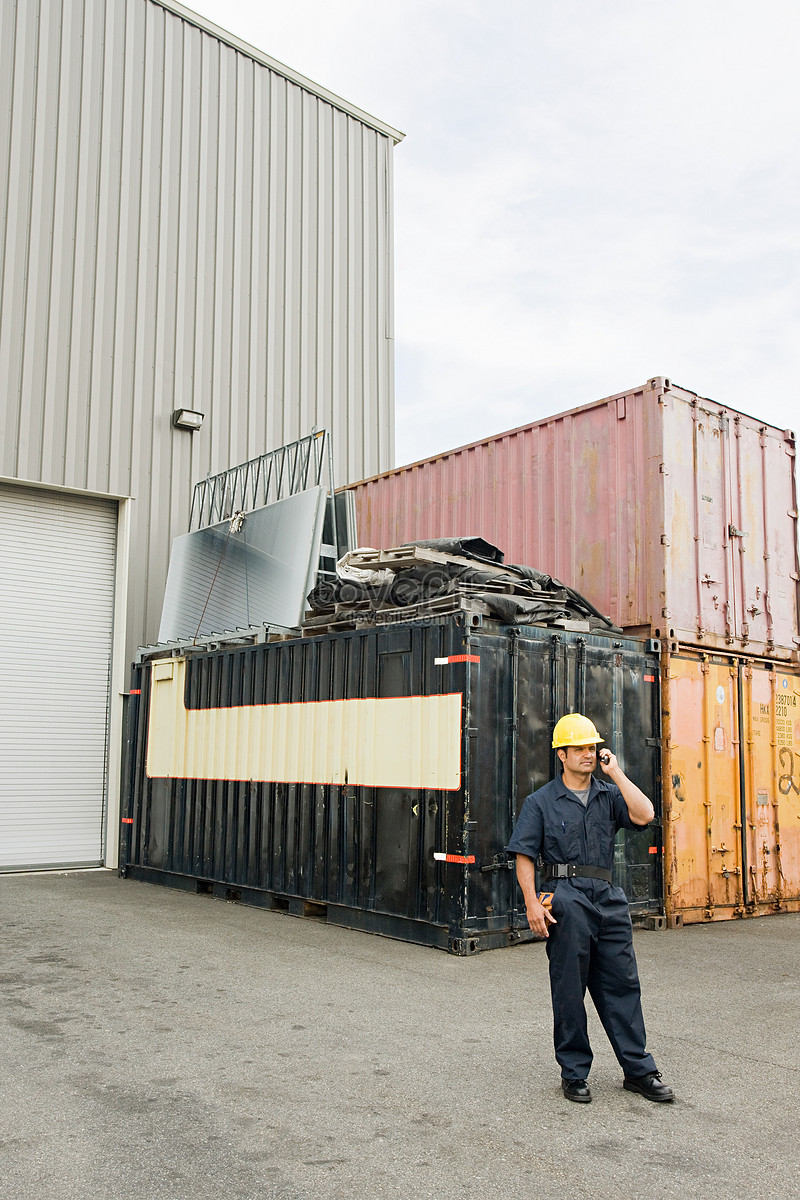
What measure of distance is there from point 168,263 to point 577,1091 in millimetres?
13953

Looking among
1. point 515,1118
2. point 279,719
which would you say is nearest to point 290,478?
point 279,719

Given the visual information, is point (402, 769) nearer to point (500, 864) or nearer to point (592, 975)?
point (500, 864)

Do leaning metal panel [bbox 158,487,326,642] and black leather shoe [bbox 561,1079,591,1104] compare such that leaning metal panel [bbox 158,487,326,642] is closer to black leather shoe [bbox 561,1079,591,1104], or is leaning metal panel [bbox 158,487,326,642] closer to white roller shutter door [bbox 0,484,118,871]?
white roller shutter door [bbox 0,484,118,871]

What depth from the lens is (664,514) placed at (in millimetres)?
10070

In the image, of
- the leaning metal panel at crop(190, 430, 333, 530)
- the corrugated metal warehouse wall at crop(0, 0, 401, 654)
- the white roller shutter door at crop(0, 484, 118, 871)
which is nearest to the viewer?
the white roller shutter door at crop(0, 484, 118, 871)

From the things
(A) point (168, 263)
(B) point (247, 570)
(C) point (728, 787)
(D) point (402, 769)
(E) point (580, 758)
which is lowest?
(C) point (728, 787)

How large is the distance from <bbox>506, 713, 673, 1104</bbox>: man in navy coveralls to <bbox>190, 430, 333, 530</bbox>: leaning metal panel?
9.49 m

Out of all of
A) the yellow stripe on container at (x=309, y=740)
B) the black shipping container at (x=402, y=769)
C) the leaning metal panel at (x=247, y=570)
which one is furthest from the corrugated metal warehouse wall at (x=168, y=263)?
the black shipping container at (x=402, y=769)

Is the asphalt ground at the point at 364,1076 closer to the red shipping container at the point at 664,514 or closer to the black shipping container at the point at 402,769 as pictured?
the black shipping container at the point at 402,769

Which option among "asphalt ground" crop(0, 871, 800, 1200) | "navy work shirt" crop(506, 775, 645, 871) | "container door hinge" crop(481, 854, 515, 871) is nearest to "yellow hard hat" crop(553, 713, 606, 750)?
"navy work shirt" crop(506, 775, 645, 871)

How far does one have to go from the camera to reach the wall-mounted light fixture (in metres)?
Answer: 15.3

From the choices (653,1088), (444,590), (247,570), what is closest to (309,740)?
(444,590)

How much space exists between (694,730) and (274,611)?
15.6 ft

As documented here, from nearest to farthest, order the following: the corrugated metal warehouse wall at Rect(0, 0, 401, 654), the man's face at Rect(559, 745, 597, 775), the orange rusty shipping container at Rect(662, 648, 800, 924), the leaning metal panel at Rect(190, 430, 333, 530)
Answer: the man's face at Rect(559, 745, 597, 775), the orange rusty shipping container at Rect(662, 648, 800, 924), the corrugated metal warehouse wall at Rect(0, 0, 401, 654), the leaning metal panel at Rect(190, 430, 333, 530)
